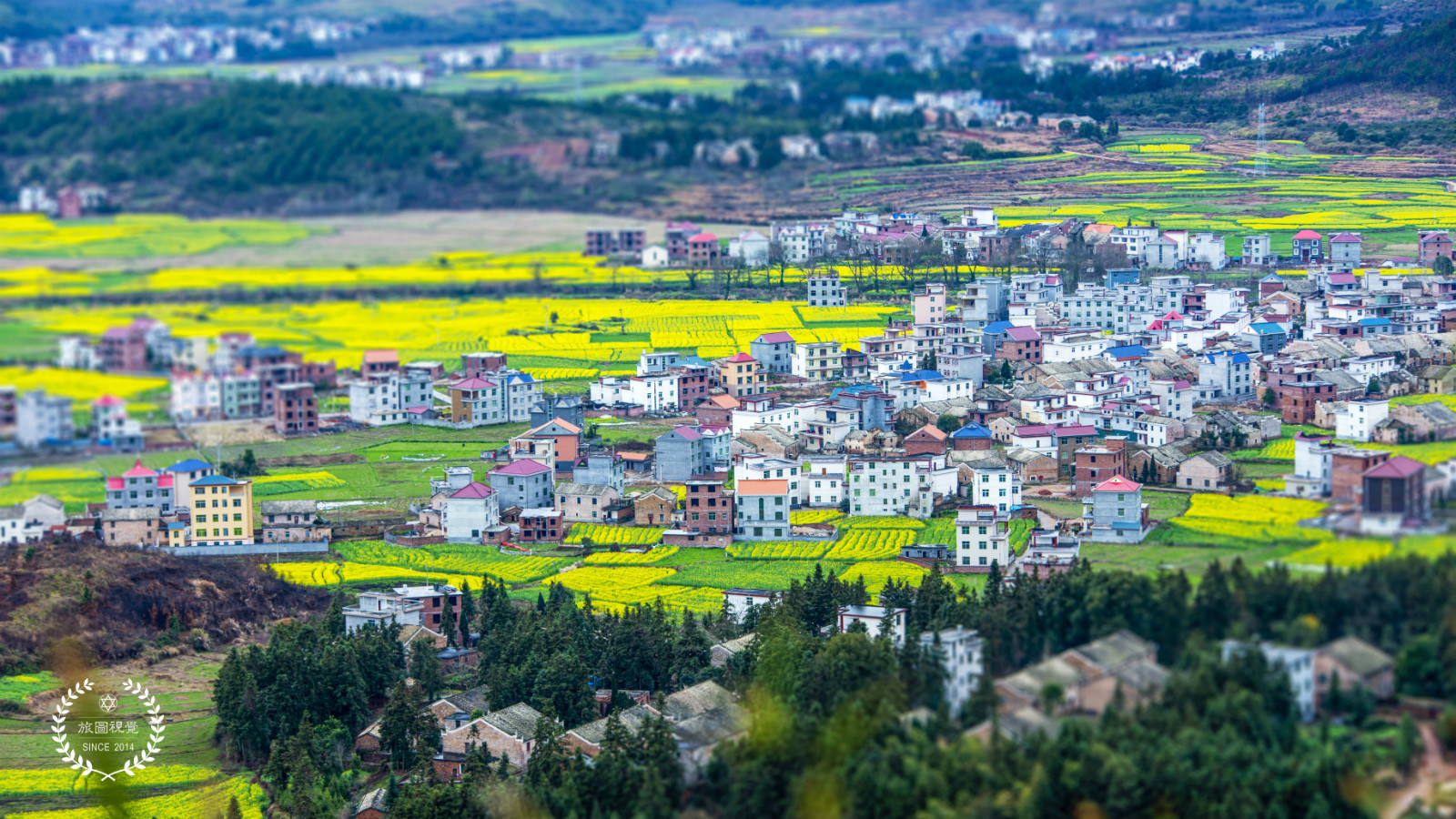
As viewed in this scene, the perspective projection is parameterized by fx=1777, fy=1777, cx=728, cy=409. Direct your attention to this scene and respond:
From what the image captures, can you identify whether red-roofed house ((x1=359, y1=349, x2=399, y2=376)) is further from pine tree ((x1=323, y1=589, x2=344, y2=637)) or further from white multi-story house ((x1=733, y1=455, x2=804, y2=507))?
→ pine tree ((x1=323, y1=589, x2=344, y2=637))

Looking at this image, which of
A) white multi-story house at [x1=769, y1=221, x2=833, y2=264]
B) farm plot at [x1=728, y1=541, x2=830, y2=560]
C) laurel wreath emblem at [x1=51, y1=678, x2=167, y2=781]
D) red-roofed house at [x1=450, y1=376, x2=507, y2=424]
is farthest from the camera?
white multi-story house at [x1=769, y1=221, x2=833, y2=264]

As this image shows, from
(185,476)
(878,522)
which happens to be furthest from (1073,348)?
(185,476)

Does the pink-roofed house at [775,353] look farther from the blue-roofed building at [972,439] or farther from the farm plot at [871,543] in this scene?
the farm plot at [871,543]

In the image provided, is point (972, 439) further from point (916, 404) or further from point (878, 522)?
point (878, 522)

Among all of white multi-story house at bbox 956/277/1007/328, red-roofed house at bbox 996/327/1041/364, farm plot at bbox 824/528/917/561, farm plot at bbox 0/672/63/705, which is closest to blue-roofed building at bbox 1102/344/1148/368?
red-roofed house at bbox 996/327/1041/364

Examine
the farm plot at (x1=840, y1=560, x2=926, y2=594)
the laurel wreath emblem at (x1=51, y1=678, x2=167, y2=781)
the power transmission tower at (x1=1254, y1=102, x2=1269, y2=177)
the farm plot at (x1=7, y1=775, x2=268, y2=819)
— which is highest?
the power transmission tower at (x1=1254, y1=102, x2=1269, y2=177)

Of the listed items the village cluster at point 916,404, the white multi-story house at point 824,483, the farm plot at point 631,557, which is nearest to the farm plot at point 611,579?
the farm plot at point 631,557
